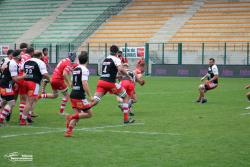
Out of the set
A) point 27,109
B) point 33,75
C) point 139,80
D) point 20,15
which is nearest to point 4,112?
point 27,109

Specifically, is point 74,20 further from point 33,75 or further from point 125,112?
point 125,112

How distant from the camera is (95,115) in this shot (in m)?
18.2

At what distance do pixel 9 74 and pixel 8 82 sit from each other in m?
0.24

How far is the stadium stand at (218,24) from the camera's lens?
47938 millimetres

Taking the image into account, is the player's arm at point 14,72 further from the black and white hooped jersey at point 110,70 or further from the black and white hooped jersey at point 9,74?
the black and white hooped jersey at point 110,70

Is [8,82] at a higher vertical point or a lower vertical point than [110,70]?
lower

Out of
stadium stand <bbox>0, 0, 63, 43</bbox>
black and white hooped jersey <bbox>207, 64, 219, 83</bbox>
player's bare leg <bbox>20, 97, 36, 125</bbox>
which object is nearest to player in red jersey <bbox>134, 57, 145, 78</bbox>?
black and white hooped jersey <bbox>207, 64, 219, 83</bbox>

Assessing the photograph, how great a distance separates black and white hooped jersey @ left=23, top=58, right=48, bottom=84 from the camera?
15906mm

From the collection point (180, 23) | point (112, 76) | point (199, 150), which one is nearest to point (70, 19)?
point (180, 23)

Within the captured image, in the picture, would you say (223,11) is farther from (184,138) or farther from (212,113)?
(184,138)

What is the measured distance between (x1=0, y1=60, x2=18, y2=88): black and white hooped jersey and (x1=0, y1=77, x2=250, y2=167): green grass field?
106 cm

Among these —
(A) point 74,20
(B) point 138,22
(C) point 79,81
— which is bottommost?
(C) point 79,81

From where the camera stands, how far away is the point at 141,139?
42.0ft

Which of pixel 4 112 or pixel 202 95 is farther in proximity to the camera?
pixel 202 95
